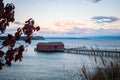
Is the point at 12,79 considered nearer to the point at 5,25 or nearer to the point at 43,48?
the point at 5,25

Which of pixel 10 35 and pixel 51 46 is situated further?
pixel 51 46

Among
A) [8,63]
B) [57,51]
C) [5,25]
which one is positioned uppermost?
[5,25]

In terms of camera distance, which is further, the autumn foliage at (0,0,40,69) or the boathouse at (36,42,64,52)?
the boathouse at (36,42,64,52)

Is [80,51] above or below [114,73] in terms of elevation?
below

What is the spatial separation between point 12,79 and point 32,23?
106 feet

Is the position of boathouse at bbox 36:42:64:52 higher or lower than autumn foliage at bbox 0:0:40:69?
lower

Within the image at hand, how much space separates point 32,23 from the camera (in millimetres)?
6668

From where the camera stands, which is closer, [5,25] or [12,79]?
[5,25]

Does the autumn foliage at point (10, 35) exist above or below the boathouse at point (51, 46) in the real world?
above

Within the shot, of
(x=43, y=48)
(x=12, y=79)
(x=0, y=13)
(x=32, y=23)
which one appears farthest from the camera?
(x=43, y=48)

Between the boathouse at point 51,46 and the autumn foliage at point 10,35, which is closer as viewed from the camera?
the autumn foliage at point 10,35

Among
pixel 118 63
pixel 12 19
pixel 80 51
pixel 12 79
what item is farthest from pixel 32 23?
pixel 80 51

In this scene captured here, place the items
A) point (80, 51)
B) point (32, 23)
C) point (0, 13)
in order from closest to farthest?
point (0, 13)
point (32, 23)
point (80, 51)

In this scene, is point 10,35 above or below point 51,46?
above
